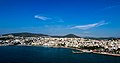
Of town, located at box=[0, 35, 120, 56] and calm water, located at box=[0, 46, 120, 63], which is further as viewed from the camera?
town, located at box=[0, 35, 120, 56]

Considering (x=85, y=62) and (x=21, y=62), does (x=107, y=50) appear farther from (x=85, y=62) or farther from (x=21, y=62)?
(x=21, y=62)

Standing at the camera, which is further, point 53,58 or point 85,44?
point 85,44

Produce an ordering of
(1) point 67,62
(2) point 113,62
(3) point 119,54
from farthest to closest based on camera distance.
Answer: (3) point 119,54 < (2) point 113,62 < (1) point 67,62

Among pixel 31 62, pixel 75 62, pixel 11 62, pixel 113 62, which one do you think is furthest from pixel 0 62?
pixel 113 62

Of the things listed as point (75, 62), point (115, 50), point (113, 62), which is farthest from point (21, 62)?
point (115, 50)

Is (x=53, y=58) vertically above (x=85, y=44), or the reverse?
(x=85, y=44)

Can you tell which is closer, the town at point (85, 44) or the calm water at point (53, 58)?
the calm water at point (53, 58)

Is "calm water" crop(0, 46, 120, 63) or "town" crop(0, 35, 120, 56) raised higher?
"town" crop(0, 35, 120, 56)

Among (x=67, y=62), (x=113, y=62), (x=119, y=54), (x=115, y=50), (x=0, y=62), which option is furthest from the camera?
(x=115, y=50)

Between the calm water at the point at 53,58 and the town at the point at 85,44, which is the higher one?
the town at the point at 85,44

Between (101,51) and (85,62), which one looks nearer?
(85,62)
